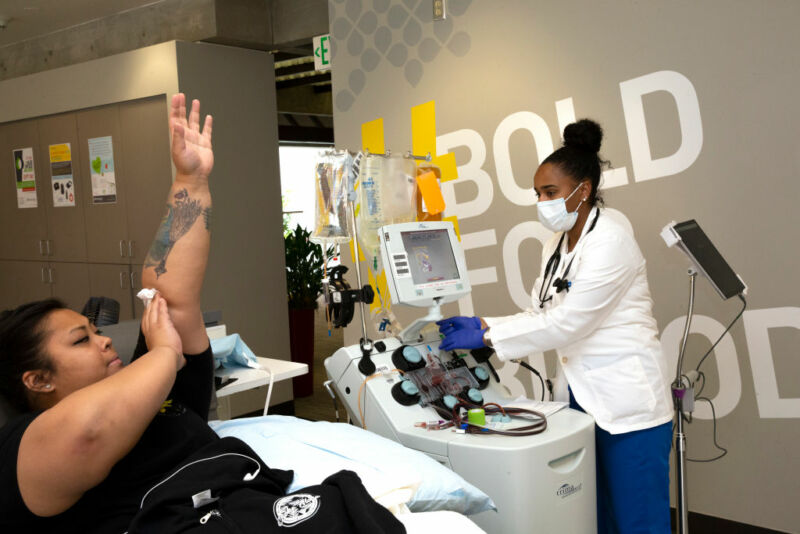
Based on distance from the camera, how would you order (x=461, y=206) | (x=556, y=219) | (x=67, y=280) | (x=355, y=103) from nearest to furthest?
(x=556, y=219) < (x=461, y=206) < (x=355, y=103) < (x=67, y=280)

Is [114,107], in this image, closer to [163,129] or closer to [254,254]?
[163,129]

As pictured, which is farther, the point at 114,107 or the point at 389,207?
the point at 114,107

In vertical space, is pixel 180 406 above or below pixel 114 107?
below

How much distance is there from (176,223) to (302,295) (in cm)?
362

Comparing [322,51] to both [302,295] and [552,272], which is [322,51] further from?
[552,272]

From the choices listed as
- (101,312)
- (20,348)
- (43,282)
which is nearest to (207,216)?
(20,348)

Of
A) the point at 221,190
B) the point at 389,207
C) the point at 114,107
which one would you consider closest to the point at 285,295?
the point at 221,190

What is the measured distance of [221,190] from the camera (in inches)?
178

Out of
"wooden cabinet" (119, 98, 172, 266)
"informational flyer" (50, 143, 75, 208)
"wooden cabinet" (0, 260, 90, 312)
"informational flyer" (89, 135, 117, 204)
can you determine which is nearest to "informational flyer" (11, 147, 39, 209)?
"informational flyer" (50, 143, 75, 208)

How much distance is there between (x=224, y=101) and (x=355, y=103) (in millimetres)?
1058

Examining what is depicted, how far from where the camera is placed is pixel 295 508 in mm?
1405

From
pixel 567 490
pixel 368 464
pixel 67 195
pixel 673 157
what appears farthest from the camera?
pixel 67 195

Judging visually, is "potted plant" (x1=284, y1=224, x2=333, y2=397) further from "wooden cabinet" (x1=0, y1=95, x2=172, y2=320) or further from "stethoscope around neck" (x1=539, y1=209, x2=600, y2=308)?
"stethoscope around neck" (x1=539, y1=209, x2=600, y2=308)

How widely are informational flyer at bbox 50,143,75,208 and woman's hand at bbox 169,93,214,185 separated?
385cm
